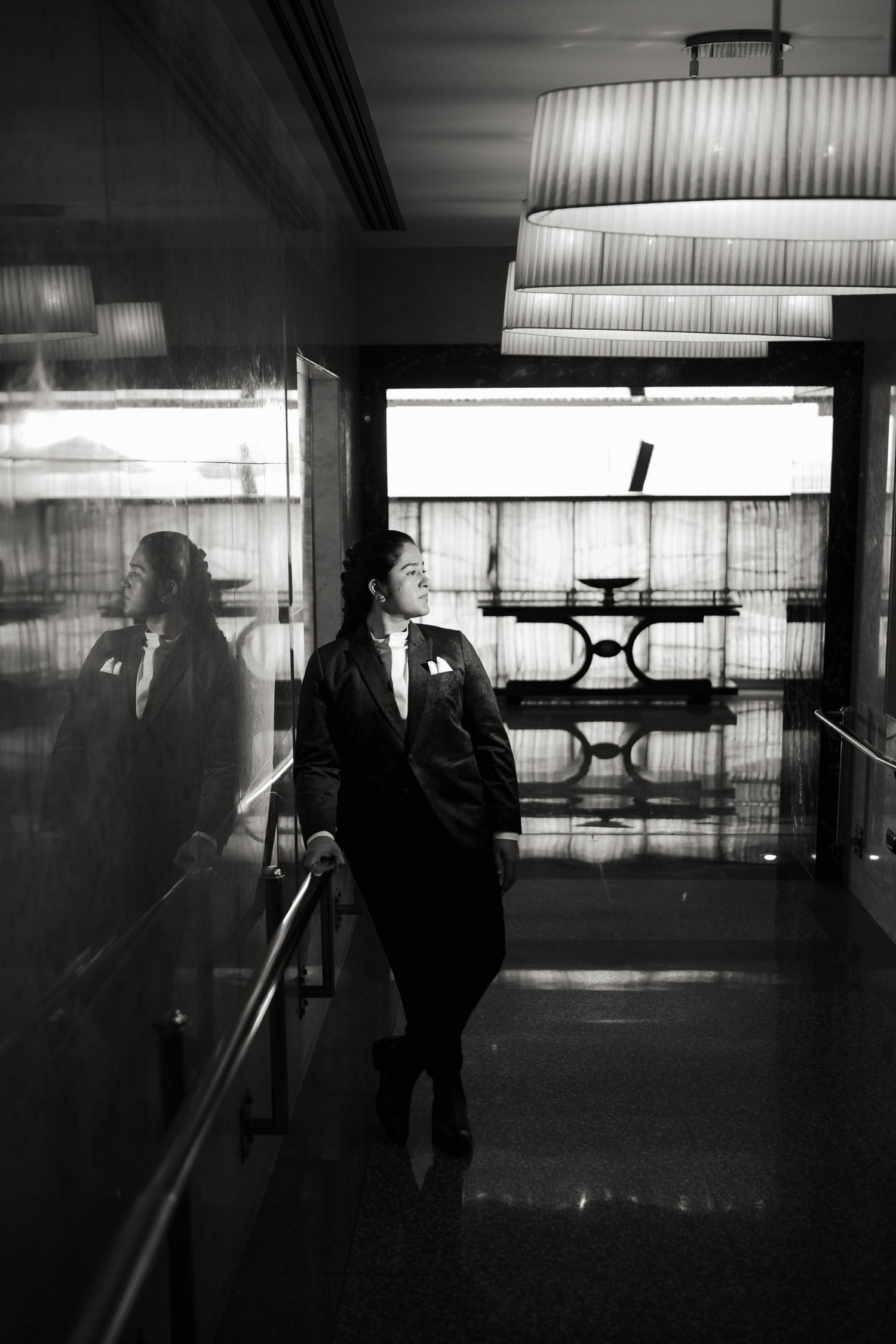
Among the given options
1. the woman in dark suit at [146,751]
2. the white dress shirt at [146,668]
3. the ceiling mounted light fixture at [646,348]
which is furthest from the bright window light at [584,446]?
the white dress shirt at [146,668]

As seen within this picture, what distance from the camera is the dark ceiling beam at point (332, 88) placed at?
3.45 m

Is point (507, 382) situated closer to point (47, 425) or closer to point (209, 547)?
point (209, 547)

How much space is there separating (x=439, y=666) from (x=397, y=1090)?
135cm

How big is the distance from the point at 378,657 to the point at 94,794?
5.89 feet

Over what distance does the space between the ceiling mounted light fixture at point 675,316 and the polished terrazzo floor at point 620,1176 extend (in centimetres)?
245

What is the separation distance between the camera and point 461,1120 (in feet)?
13.4

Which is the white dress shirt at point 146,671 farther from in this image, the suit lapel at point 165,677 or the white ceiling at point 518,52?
the white ceiling at point 518,52

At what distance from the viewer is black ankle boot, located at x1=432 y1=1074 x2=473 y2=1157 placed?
4.04 m

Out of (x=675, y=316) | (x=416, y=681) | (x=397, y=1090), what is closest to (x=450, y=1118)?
(x=397, y=1090)

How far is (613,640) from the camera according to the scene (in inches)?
537

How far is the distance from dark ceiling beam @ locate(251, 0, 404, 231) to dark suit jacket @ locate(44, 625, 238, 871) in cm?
164

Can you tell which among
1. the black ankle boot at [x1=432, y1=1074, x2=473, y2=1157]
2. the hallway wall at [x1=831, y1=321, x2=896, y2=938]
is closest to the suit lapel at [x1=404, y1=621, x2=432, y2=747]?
the black ankle boot at [x1=432, y1=1074, x2=473, y2=1157]

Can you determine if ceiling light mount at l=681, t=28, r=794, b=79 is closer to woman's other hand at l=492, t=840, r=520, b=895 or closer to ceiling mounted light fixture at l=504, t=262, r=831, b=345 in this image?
ceiling mounted light fixture at l=504, t=262, r=831, b=345

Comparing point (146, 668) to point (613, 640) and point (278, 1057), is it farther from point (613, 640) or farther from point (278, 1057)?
point (613, 640)
